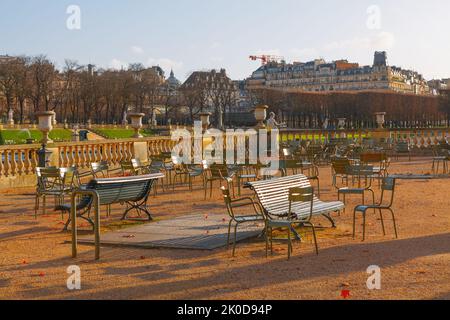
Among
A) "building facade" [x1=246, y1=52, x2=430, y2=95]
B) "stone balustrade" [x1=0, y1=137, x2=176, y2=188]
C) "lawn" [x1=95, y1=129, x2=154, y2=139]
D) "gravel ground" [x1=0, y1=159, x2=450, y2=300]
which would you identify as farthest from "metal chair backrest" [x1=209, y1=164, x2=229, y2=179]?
"building facade" [x1=246, y1=52, x2=430, y2=95]

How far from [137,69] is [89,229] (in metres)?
89.2

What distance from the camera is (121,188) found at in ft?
33.3

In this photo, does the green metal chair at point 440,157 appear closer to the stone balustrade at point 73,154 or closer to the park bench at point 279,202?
the stone balustrade at point 73,154

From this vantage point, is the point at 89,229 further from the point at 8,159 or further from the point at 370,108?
the point at 370,108

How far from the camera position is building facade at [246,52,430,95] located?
5753 inches

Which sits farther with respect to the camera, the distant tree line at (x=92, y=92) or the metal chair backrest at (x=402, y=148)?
the distant tree line at (x=92, y=92)

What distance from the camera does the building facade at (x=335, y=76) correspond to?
14612 cm

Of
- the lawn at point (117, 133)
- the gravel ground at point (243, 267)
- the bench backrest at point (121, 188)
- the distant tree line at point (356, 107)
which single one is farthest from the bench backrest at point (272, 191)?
the distant tree line at point (356, 107)

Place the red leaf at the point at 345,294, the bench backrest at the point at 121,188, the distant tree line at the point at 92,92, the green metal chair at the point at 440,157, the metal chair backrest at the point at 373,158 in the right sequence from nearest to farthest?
1. the red leaf at the point at 345,294
2. the bench backrest at the point at 121,188
3. the metal chair backrest at the point at 373,158
4. the green metal chair at the point at 440,157
5. the distant tree line at the point at 92,92

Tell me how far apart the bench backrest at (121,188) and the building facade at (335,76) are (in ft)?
433

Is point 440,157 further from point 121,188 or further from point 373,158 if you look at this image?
point 121,188

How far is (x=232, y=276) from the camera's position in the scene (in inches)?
269

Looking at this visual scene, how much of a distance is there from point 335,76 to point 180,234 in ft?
480

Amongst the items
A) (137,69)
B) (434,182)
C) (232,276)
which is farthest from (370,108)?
(232,276)
